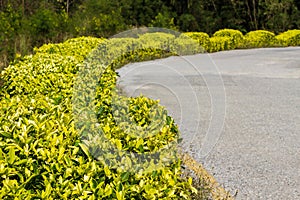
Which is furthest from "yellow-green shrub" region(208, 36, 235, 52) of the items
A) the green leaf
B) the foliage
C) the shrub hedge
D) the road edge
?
the green leaf

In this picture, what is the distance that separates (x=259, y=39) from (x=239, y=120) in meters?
16.4

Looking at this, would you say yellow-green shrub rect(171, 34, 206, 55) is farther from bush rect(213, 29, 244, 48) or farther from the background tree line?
bush rect(213, 29, 244, 48)

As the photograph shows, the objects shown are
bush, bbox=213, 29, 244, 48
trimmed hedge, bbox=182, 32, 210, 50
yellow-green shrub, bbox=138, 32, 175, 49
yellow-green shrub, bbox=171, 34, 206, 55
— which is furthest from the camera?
bush, bbox=213, 29, 244, 48

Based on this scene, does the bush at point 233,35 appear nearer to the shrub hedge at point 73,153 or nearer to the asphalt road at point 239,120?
the asphalt road at point 239,120

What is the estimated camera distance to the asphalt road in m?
4.14

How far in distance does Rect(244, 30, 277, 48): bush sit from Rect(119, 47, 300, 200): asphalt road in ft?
31.0

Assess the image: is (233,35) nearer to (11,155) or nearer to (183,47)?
(183,47)

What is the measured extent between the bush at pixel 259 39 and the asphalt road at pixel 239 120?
31.0 ft

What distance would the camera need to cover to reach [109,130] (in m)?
2.62

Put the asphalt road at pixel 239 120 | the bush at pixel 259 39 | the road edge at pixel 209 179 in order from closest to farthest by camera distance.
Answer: the road edge at pixel 209 179 < the asphalt road at pixel 239 120 < the bush at pixel 259 39

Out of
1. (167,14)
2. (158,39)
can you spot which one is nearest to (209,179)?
(158,39)

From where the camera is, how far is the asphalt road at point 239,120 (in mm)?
4141

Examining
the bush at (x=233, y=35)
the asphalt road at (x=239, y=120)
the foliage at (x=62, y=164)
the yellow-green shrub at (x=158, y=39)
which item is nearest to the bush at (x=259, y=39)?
the bush at (x=233, y=35)

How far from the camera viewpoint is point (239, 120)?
6.32 meters
